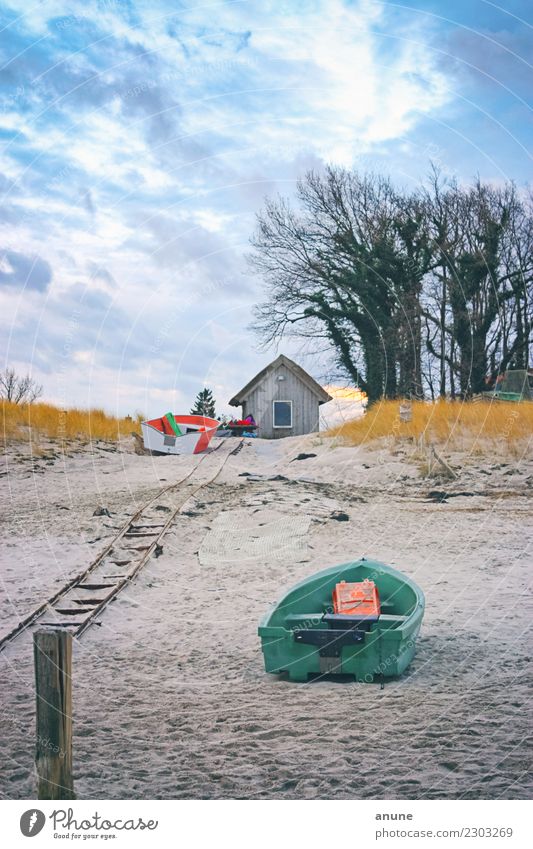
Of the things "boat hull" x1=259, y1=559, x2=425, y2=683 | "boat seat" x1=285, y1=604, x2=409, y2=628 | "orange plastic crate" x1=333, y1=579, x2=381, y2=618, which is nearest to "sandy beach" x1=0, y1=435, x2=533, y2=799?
"boat hull" x1=259, y1=559, x2=425, y2=683

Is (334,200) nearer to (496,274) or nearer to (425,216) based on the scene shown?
(425,216)

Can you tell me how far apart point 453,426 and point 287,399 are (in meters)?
2.88

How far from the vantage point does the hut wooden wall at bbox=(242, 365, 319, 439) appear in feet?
44.6

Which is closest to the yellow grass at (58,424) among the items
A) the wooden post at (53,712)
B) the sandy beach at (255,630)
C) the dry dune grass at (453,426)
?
the sandy beach at (255,630)

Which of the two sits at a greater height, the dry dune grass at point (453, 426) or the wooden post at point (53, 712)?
the dry dune grass at point (453, 426)

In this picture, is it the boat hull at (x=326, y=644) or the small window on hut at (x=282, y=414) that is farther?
the small window on hut at (x=282, y=414)

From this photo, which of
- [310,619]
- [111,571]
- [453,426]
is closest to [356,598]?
[310,619]

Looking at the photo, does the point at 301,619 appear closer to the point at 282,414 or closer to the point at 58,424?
the point at 58,424

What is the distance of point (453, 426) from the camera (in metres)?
13.3

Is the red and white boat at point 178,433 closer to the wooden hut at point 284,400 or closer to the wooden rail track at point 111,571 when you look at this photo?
the wooden rail track at point 111,571

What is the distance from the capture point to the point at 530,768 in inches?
165

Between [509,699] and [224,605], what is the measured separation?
334cm

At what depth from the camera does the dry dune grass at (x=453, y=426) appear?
1248cm

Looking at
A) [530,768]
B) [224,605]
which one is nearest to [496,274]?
[224,605]
